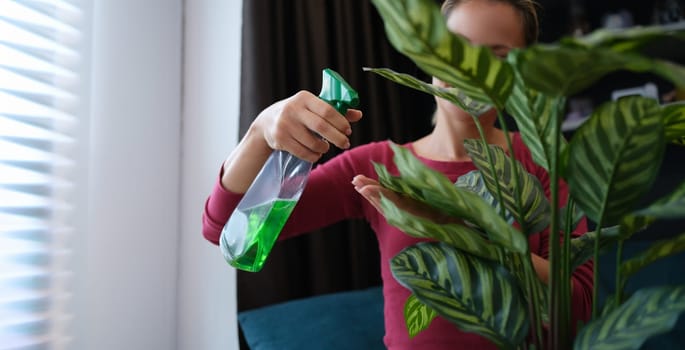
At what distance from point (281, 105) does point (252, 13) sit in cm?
82

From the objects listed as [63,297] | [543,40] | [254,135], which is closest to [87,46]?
[63,297]

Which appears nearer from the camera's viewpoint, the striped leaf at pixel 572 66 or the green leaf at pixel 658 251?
the striped leaf at pixel 572 66

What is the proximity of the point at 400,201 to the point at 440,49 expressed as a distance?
0.54 feet

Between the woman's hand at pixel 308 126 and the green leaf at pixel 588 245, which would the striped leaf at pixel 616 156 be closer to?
the green leaf at pixel 588 245

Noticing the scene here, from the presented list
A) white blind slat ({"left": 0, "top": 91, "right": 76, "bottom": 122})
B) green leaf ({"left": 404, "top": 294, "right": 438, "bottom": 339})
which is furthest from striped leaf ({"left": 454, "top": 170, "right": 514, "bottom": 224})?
white blind slat ({"left": 0, "top": 91, "right": 76, "bottom": 122})

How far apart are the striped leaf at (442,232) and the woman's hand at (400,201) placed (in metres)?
0.05

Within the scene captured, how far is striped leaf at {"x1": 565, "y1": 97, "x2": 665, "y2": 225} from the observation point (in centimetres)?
32

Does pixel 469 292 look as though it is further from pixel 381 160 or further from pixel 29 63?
pixel 29 63

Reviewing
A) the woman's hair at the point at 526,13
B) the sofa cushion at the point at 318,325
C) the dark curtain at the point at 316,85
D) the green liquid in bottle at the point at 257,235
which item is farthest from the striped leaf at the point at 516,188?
the dark curtain at the point at 316,85

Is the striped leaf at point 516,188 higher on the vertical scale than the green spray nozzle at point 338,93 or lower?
lower

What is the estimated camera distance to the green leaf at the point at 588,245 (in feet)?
1.32

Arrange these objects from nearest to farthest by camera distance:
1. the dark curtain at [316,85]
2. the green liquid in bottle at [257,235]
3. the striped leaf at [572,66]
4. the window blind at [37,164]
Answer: the striped leaf at [572,66], the green liquid in bottle at [257,235], the window blind at [37,164], the dark curtain at [316,85]

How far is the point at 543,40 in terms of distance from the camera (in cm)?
171

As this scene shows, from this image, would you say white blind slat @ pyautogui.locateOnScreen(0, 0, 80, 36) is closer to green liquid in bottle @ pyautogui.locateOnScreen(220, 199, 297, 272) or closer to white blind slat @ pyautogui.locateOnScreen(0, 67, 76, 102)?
white blind slat @ pyautogui.locateOnScreen(0, 67, 76, 102)
